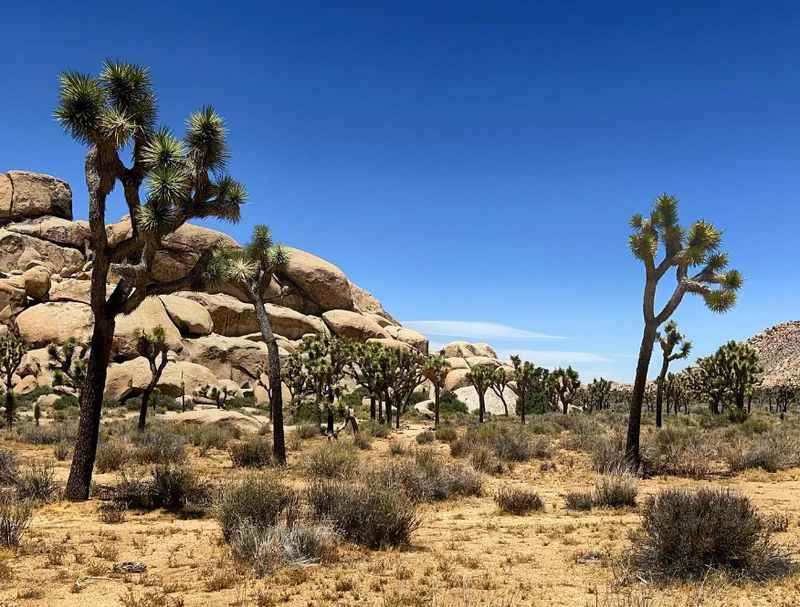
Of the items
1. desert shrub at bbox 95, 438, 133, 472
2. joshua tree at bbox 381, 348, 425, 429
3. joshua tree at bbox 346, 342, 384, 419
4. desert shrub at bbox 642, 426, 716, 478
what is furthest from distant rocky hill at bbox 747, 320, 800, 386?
desert shrub at bbox 95, 438, 133, 472

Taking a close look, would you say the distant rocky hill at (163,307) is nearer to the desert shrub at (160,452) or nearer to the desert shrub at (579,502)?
the desert shrub at (160,452)

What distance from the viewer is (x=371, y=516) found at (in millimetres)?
8695

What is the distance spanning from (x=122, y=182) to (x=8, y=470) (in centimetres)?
646

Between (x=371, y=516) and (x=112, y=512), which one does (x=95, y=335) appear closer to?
(x=112, y=512)

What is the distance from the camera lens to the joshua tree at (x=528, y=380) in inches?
1768

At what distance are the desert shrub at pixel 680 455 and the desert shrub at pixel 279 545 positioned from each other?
12.2m

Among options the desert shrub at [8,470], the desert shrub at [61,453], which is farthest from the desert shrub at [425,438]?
the desert shrub at [8,470]

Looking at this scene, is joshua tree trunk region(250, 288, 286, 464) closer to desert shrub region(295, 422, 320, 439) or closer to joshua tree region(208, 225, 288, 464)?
joshua tree region(208, 225, 288, 464)

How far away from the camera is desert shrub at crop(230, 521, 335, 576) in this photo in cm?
732

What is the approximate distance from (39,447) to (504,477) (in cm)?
1648

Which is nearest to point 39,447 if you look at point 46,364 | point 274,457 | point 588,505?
point 274,457

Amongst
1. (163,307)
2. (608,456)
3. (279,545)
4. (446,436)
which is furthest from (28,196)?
(279,545)

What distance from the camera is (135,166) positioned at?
12352mm

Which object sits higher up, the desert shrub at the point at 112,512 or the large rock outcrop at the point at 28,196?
the large rock outcrop at the point at 28,196
